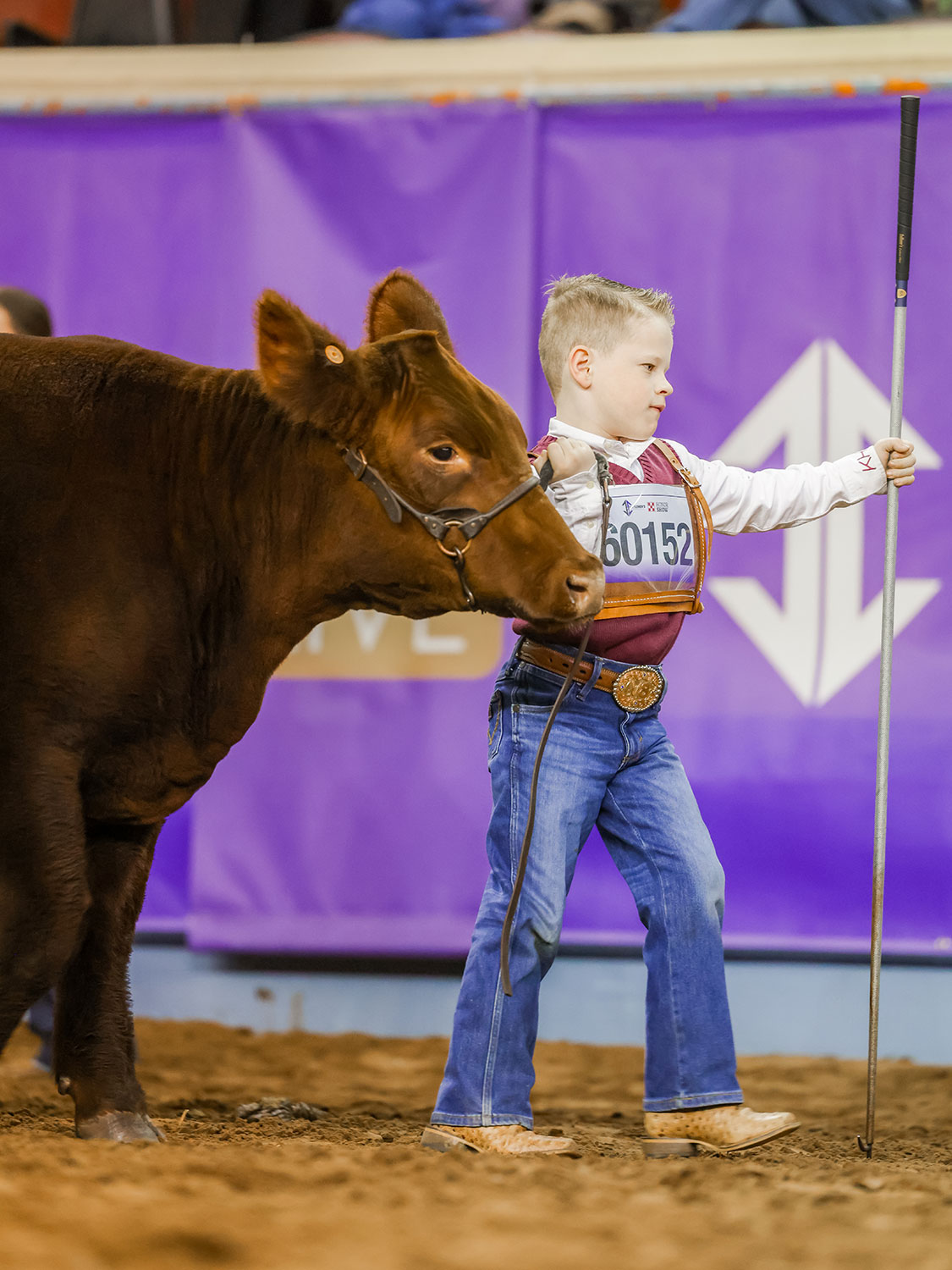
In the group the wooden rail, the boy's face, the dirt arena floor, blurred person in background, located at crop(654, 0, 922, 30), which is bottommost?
the dirt arena floor

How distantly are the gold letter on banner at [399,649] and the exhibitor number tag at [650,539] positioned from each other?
5.59ft

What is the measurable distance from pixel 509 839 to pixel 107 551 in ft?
3.05

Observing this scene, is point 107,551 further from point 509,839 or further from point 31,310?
point 31,310

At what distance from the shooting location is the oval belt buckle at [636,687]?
2729 mm

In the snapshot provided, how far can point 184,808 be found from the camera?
4.57 metres

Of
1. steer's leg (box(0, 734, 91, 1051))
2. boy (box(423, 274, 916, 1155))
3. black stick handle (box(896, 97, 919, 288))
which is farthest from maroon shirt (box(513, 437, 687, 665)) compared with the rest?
steer's leg (box(0, 734, 91, 1051))

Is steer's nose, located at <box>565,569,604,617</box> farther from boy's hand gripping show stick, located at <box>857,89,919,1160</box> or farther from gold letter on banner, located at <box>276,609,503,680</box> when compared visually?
gold letter on banner, located at <box>276,609,503,680</box>

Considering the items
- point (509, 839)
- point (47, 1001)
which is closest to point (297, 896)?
point (47, 1001)

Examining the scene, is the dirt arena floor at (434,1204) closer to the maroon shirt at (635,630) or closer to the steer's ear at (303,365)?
the maroon shirt at (635,630)

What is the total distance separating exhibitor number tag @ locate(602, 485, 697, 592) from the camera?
107 inches

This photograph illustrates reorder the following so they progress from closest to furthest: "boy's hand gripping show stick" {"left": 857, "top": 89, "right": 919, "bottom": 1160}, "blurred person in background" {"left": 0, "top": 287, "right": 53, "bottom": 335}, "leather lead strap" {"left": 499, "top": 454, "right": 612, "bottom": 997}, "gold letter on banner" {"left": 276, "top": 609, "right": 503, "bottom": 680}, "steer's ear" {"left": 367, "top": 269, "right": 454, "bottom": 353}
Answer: "leather lead strap" {"left": 499, "top": 454, "right": 612, "bottom": 997}
"steer's ear" {"left": 367, "top": 269, "right": 454, "bottom": 353}
"boy's hand gripping show stick" {"left": 857, "top": 89, "right": 919, "bottom": 1160}
"blurred person in background" {"left": 0, "top": 287, "right": 53, "bottom": 335}
"gold letter on banner" {"left": 276, "top": 609, "right": 503, "bottom": 680}

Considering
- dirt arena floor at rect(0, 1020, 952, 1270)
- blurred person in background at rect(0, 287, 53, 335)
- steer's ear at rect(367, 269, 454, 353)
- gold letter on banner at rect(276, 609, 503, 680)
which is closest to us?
dirt arena floor at rect(0, 1020, 952, 1270)

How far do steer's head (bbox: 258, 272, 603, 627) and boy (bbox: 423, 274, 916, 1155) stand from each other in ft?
0.64

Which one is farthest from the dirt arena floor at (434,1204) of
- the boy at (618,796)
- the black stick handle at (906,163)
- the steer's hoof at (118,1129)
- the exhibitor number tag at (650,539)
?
the black stick handle at (906,163)
